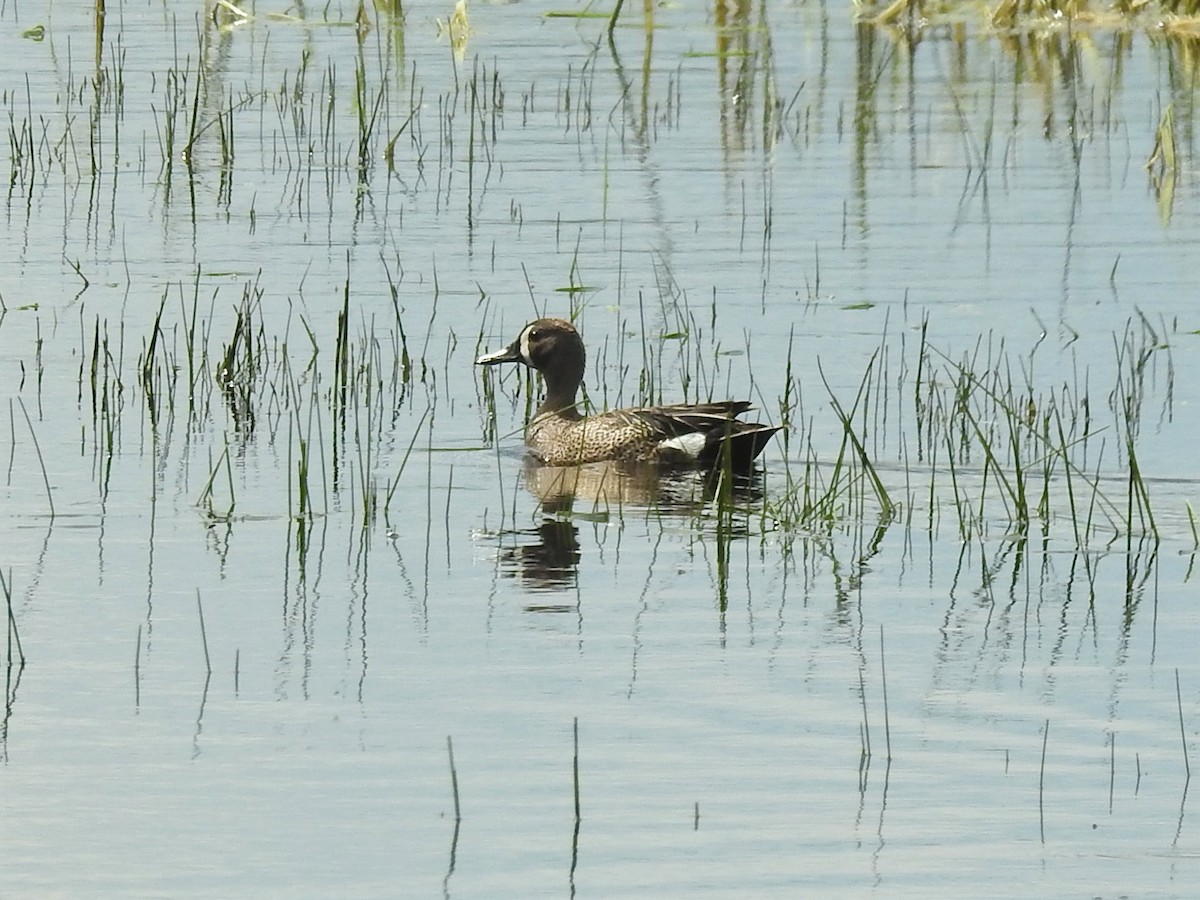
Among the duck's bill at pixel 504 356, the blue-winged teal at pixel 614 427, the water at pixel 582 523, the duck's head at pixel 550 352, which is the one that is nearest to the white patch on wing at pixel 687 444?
the blue-winged teal at pixel 614 427

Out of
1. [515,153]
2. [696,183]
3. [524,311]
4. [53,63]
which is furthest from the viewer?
[53,63]

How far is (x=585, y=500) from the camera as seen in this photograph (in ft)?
34.0

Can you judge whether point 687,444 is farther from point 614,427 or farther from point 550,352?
point 550,352

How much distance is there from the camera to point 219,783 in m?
6.56

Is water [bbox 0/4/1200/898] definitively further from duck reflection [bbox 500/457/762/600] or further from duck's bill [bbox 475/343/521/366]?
duck's bill [bbox 475/343/521/366]

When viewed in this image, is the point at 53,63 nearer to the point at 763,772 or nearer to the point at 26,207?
the point at 26,207

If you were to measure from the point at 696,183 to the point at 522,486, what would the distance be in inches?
268

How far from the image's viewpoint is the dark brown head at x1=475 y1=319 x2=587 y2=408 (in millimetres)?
11703

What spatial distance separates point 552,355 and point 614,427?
935 mm

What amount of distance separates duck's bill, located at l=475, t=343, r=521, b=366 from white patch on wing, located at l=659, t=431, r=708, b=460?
1.29 m

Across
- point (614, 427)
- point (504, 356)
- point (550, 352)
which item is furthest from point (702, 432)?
point (504, 356)

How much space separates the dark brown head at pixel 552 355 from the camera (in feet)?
38.4

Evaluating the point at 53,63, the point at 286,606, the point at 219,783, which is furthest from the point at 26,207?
the point at 219,783

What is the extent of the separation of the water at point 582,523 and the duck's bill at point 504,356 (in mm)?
180
